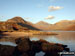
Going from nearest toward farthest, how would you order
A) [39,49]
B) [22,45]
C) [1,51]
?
[1,51], [22,45], [39,49]

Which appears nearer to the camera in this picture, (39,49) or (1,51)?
(1,51)

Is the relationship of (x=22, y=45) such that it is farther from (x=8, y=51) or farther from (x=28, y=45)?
(x=8, y=51)

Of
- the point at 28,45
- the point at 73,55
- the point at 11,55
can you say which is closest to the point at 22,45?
the point at 28,45

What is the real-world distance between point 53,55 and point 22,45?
6262 millimetres

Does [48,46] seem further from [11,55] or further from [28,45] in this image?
[11,55]

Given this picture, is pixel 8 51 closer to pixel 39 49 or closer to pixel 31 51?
pixel 31 51

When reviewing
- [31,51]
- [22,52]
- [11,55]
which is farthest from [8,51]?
[31,51]

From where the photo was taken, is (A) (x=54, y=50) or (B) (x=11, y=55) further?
(A) (x=54, y=50)

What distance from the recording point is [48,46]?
23.0 meters

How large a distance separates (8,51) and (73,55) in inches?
490

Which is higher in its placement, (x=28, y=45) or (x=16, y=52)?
(x=28, y=45)

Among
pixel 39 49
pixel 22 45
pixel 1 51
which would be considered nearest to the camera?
pixel 1 51

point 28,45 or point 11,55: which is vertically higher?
point 28,45

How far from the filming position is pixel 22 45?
21.9 m
